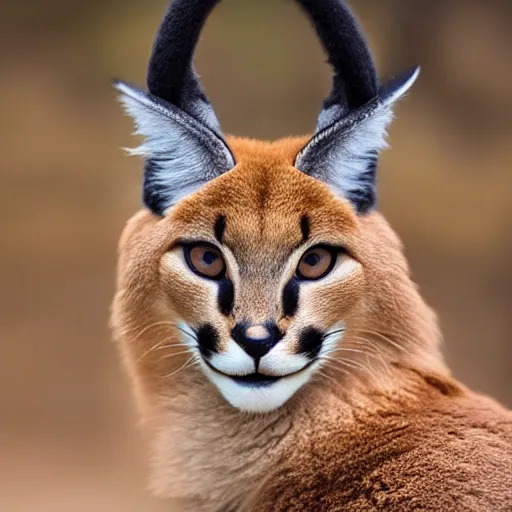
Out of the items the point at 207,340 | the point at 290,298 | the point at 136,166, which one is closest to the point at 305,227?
the point at 290,298

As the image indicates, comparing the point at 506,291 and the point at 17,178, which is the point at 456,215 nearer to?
the point at 506,291

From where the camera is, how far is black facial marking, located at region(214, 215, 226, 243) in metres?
3.08

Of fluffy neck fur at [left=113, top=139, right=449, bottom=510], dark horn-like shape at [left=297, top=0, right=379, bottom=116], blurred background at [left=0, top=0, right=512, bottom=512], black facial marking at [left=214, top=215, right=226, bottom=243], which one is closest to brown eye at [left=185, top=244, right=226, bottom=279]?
black facial marking at [left=214, top=215, right=226, bottom=243]

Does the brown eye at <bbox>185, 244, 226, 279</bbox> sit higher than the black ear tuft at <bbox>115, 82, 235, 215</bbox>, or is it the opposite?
the black ear tuft at <bbox>115, 82, 235, 215</bbox>

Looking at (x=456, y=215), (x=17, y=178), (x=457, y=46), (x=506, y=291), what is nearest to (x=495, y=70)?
(x=457, y=46)

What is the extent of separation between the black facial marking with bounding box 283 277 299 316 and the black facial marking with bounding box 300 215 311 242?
0.47 feet

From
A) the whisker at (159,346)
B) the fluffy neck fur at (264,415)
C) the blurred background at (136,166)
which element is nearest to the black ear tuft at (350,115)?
the fluffy neck fur at (264,415)

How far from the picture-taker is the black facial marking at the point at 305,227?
10.1 ft

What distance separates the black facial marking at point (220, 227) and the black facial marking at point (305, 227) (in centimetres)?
24

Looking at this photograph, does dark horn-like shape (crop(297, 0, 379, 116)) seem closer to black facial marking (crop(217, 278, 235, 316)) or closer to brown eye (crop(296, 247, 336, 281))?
brown eye (crop(296, 247, 336, 281))

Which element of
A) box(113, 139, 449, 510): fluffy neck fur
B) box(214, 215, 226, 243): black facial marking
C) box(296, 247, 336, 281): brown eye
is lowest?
box(113, 139, 449, 510): fluffy neck fur

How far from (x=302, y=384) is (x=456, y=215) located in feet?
18.7

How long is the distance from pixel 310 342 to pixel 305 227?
356 millimetres

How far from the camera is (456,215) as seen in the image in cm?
856
